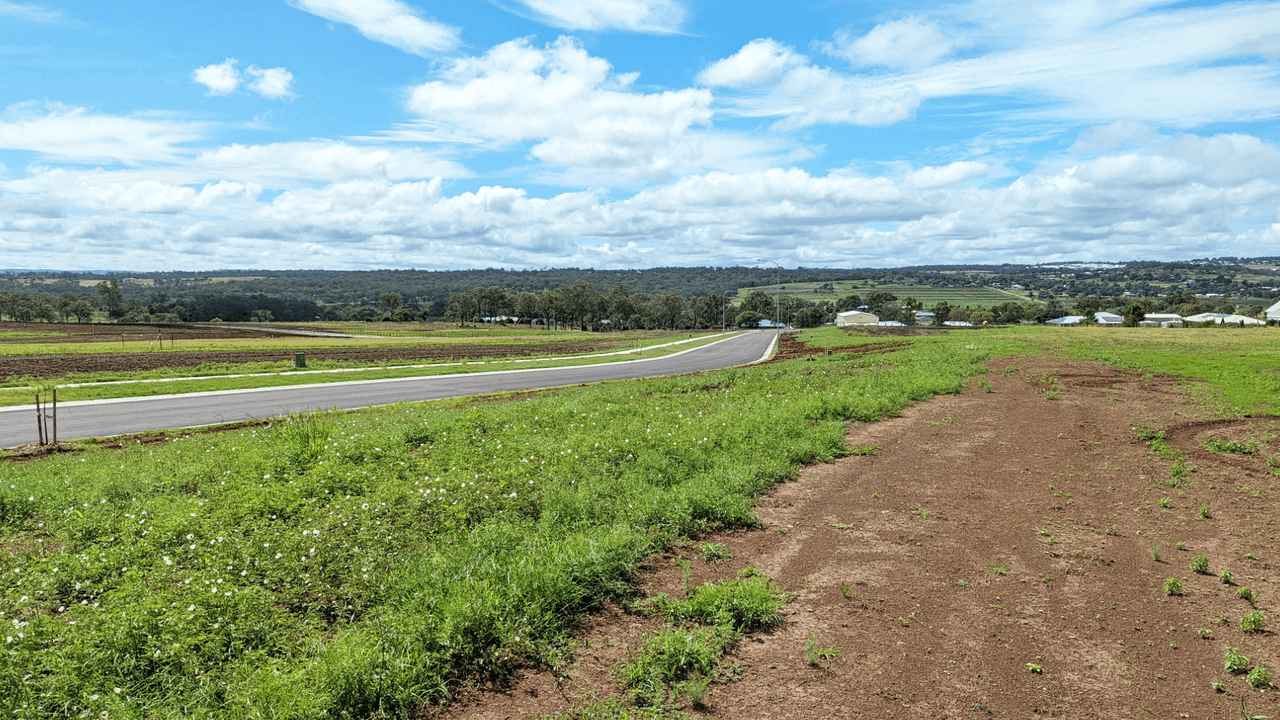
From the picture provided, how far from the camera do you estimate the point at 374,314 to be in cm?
18950

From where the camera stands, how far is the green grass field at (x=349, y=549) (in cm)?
500

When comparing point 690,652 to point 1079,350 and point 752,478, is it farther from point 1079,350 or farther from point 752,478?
point 1079,350

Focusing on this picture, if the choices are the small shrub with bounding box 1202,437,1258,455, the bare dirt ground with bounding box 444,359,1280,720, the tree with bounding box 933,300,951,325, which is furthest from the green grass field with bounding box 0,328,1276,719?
the tree with bounding box 933,300,951,325

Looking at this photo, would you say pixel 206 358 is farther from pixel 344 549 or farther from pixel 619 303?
pixel 619 303

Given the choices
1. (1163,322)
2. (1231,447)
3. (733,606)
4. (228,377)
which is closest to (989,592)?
(733,606)

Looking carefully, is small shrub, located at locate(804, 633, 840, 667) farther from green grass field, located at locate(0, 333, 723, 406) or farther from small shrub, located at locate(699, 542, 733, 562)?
green grass field, located at locate(0, 333, 723, 406)

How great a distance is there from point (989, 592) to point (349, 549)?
687 centimetres

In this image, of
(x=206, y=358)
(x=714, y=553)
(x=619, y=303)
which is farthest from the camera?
(x=619, y=303)

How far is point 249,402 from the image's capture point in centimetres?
2366

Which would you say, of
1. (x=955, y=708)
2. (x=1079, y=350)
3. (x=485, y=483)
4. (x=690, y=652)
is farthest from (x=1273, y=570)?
(x=1079, y=350)

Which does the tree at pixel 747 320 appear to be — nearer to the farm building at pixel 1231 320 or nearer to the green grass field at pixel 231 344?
the farm building at pixel 1231 320

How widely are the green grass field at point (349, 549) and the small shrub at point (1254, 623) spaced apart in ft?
13.4

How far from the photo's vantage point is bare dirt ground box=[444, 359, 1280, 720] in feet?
15.7

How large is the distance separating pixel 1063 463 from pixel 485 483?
10.00m
